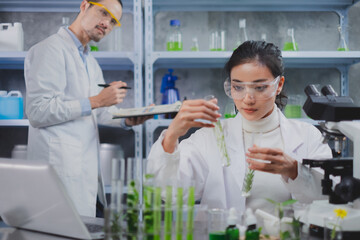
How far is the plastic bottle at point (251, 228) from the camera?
3.15 feet

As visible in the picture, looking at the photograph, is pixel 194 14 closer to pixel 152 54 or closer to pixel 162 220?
pixel 152 54

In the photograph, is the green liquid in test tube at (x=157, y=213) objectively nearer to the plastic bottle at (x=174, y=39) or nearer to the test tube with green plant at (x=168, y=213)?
the test tube with green plant at (x=168, y=213)

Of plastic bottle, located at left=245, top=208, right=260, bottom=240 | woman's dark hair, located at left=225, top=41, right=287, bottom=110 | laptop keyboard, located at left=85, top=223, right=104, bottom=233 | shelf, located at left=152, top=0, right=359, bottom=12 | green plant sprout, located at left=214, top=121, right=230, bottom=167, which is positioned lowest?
laptop keyboard, located at left=85, top=223, right=104, bottom=233

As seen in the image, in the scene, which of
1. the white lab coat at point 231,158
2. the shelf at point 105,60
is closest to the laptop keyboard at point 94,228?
the white lab coat at point 231,158

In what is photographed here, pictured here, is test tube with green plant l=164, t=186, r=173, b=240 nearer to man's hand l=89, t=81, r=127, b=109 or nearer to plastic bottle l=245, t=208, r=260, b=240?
plastic bottle l=245, t=208, r=260, b=240

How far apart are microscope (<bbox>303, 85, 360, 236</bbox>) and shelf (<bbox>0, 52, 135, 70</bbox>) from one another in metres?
1.63

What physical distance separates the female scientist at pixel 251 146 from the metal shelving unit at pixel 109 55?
918 mm

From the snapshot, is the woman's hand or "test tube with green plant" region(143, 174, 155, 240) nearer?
"test tube with green plant" region(143, 174, 155, 240)

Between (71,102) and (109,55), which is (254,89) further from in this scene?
(109,55)

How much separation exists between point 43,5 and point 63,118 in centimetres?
126

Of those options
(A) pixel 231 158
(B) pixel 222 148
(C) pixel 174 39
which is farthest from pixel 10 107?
(B) pixel 222 148

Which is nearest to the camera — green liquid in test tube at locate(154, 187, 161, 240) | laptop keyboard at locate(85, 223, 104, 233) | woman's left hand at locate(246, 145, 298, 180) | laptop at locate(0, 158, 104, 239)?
green liquid in test tube at locate(154, 187, 161, 240)

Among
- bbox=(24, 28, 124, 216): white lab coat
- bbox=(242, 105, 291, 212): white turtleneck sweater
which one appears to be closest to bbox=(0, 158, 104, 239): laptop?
bbox=(242, 105, 291, 212): white turtleneck sweater

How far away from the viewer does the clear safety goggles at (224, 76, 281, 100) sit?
1.65m
